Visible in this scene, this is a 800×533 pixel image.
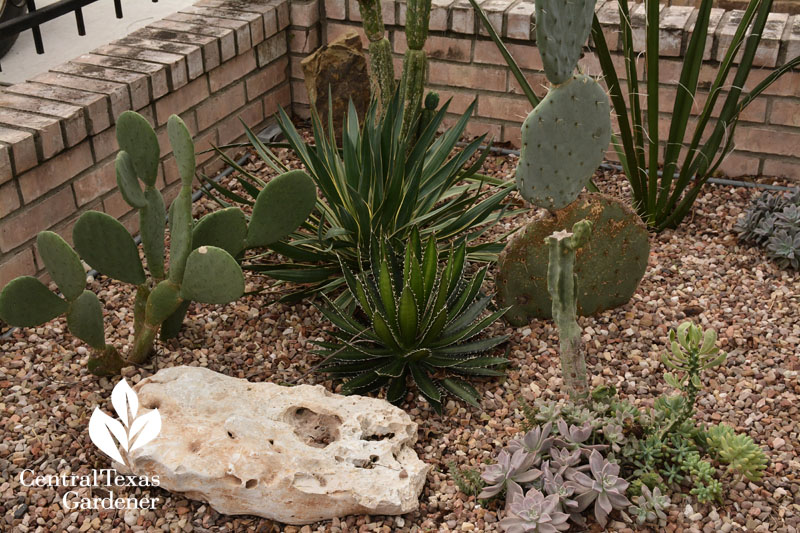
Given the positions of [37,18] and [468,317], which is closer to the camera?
[468,317]

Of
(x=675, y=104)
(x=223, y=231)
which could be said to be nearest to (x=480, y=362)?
(x=223, y=231)

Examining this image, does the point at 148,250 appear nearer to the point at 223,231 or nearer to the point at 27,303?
the point at 223,231

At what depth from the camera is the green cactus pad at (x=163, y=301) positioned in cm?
261

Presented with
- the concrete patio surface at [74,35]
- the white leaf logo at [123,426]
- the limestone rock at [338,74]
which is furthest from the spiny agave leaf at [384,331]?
the concrete patio surface at [74,35]

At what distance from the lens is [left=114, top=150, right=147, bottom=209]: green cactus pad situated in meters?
2.46

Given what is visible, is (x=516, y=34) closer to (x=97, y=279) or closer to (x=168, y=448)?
(x=97, y=279)

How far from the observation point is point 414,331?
8.84ft

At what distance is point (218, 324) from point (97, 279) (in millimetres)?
570

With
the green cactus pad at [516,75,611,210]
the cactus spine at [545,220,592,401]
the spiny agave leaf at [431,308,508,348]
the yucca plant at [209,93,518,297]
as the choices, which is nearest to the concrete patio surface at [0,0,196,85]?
the yucca plant at [209,93,518,297]

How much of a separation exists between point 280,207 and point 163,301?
0.44 meters

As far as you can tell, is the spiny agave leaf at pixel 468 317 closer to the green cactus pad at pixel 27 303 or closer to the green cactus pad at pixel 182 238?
the green cactus pad at pixel 182 238

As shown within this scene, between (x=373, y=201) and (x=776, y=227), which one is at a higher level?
(x=373, y=201)

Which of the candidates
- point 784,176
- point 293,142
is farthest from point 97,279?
point 784,176

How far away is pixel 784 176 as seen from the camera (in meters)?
3.88
